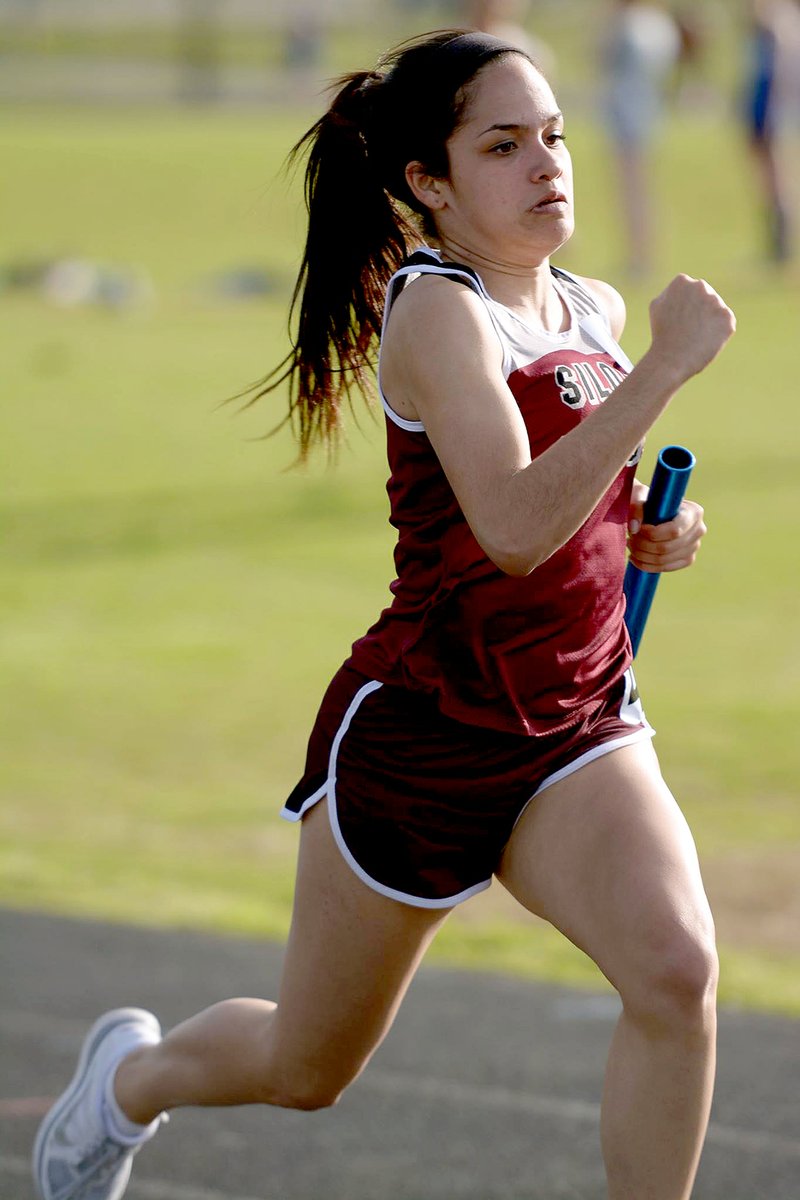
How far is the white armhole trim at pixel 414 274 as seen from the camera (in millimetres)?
2588

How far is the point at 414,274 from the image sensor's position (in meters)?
2.64

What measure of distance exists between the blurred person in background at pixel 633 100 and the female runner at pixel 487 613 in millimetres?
11469

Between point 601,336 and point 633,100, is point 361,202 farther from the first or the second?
point 633,100

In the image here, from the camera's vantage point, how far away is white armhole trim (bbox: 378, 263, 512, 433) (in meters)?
2.59

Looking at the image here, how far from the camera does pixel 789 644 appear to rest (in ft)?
26.8

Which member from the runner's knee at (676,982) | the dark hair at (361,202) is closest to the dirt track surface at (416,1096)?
the runner's knee at (676,982)

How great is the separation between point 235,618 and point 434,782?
625 cm

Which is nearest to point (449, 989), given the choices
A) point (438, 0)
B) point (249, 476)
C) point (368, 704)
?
point (368, 704)

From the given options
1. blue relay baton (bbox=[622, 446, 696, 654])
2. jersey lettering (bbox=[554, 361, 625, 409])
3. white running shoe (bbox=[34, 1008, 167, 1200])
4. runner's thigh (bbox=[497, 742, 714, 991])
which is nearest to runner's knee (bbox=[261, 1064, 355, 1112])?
white running shoe (bbox=[34, 1008, 167, 1200])

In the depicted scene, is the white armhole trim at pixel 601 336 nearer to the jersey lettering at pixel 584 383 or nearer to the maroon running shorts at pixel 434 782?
the jersey lettering at pixel 584 383

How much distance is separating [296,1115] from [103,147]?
82.9 feet

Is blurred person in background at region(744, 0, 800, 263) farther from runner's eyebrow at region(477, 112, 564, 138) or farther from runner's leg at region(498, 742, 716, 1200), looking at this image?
runner's leg at region(498, 742, 716, 1200)

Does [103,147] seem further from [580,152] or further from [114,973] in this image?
[114,973]

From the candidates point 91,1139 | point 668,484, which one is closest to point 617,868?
point 668,484
